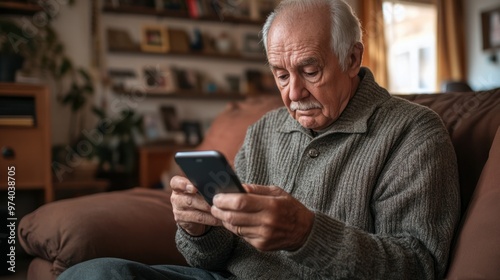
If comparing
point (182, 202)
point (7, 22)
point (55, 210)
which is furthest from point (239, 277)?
point (7, 22)

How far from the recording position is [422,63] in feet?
17.7

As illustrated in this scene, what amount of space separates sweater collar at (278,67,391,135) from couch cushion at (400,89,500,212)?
20 centimetres

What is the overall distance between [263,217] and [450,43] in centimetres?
479

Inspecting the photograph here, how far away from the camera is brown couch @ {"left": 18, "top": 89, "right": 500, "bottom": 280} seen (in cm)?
102

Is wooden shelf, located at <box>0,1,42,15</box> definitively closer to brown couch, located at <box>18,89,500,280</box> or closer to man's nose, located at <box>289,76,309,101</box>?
brown couch, located at <box>18,89,500,280</box>

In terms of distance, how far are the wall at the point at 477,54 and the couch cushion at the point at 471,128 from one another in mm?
3876

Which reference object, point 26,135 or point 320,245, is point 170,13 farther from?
point 320,245

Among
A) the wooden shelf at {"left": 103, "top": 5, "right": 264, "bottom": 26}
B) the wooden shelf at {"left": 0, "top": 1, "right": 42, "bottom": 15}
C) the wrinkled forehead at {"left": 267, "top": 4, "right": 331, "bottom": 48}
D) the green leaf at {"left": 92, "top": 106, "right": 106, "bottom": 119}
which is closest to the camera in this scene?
the wrinkled forehead at {"left": 267, "top": 4, "right": 331, "bottom": 48}

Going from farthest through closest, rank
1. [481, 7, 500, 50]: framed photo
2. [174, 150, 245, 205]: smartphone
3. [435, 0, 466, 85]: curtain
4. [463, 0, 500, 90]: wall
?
[435, 0, 466, 85]: curtain
[463, 0, 500, 90]: wall
[481, 7, 500, 50]: framed photo
[174, 150, 245, 205]: smartphone

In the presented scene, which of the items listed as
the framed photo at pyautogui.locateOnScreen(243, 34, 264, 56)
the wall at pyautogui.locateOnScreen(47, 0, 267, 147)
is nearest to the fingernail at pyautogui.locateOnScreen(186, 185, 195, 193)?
the wall at pyautogui.locateOnScreen(47, 0, 267, 147)

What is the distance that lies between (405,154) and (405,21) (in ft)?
14.9

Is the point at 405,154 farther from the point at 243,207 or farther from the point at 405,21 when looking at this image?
the point at 405,21

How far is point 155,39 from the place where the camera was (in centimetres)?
424

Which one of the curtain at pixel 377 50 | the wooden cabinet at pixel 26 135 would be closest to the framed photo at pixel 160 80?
the wooden cabinet at pixel 26 135
